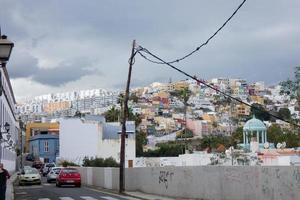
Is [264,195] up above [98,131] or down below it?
below

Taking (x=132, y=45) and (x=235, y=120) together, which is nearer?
(x=132, y=45)

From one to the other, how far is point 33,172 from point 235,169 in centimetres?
3060

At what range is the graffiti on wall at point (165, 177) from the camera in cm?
3032

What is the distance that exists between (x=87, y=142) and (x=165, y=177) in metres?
61.9

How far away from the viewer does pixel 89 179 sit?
4947 cm

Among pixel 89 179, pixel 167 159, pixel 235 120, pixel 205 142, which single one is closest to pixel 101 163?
pixel 167 159

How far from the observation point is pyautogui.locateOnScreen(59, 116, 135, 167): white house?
3541 inches

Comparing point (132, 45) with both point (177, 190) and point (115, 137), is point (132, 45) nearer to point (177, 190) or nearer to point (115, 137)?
point (177, 190)

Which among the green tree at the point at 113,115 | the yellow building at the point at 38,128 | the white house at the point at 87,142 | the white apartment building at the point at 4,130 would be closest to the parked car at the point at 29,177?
the white apartment building at the point at 4,130

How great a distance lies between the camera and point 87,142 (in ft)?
302

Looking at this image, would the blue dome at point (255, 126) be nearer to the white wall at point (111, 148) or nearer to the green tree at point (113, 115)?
the white wall at point (111, 148)

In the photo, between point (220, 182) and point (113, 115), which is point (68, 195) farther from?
point (113, 115)

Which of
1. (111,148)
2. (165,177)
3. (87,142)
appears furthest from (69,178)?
(87,142)

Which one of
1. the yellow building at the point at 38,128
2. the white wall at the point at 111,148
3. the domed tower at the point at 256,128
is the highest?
the yellow building at the point at 38,128
